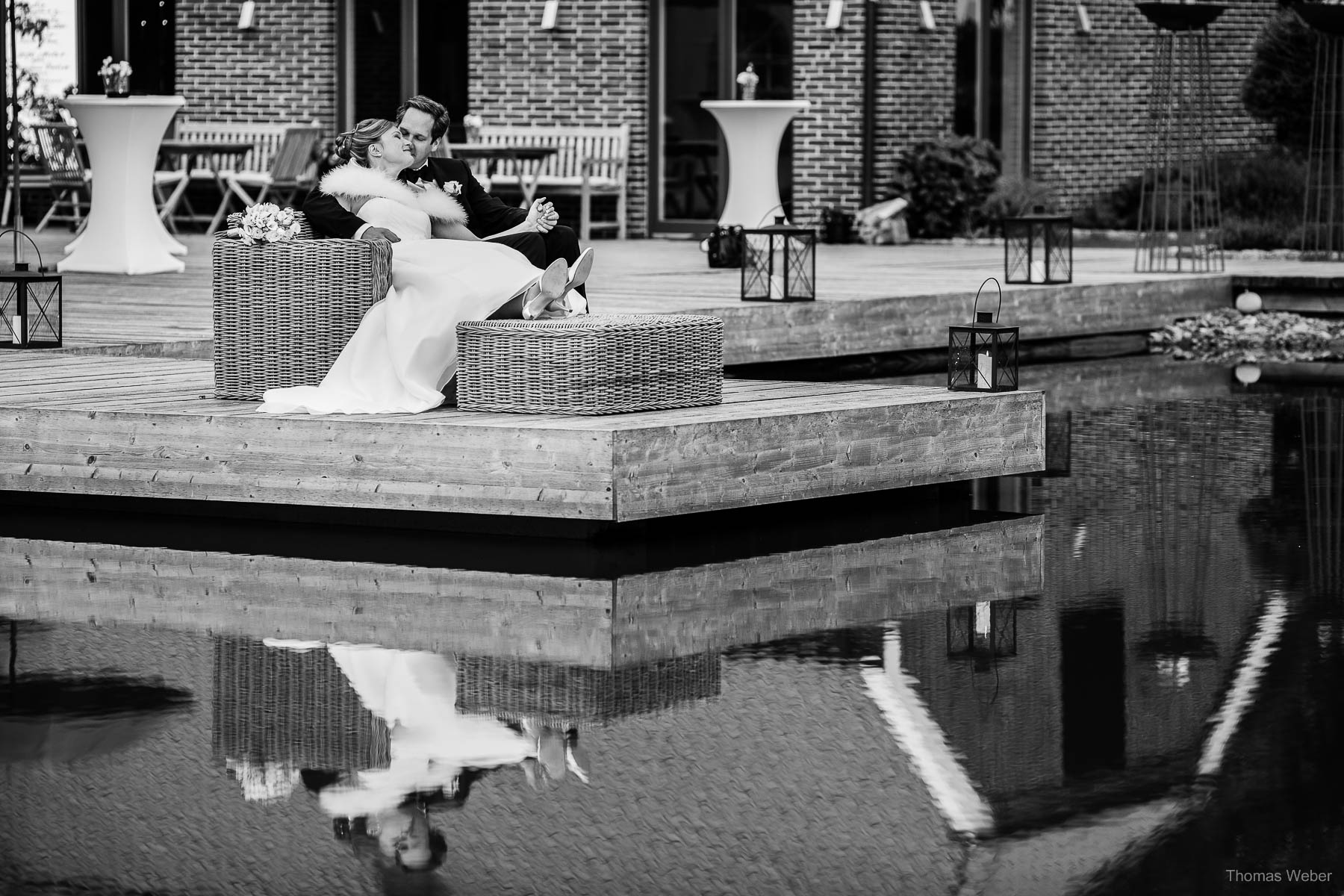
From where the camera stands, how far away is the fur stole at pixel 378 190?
20.9ft

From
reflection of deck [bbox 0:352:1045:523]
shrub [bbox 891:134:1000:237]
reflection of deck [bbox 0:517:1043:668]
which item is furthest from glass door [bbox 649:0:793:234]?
A: reflection of deck [bbox 0:517:1043:668]

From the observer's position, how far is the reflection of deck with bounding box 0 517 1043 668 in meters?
4.74

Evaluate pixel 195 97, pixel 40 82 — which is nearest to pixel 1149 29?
pixel 195 97

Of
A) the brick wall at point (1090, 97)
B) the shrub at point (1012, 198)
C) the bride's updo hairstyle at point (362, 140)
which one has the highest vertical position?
the brick wall at point (1090, 97)

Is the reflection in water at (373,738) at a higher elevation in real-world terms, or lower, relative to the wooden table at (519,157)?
lower

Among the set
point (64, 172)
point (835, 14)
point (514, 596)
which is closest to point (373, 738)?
point (514, 596)

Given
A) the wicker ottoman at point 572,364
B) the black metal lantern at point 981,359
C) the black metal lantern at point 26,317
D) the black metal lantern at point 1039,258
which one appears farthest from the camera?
the black metal lantern at point 1039,258

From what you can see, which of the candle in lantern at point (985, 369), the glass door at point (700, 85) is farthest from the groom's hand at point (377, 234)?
the glass door at point (700, 85)

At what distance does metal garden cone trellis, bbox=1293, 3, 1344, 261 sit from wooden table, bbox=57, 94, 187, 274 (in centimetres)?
696

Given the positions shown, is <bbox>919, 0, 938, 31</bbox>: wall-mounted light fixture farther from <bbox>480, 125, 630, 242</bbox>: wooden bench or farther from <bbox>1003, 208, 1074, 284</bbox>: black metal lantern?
<bbox>1003, 208, 1074, 284</bbox>: black metal lantern

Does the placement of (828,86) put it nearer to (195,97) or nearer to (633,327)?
(195,97)

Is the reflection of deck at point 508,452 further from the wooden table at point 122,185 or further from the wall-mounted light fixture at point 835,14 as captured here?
the wall-mounted light fixture at point 835,14

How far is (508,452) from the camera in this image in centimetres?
570

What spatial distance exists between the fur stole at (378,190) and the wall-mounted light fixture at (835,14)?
9755 mm
